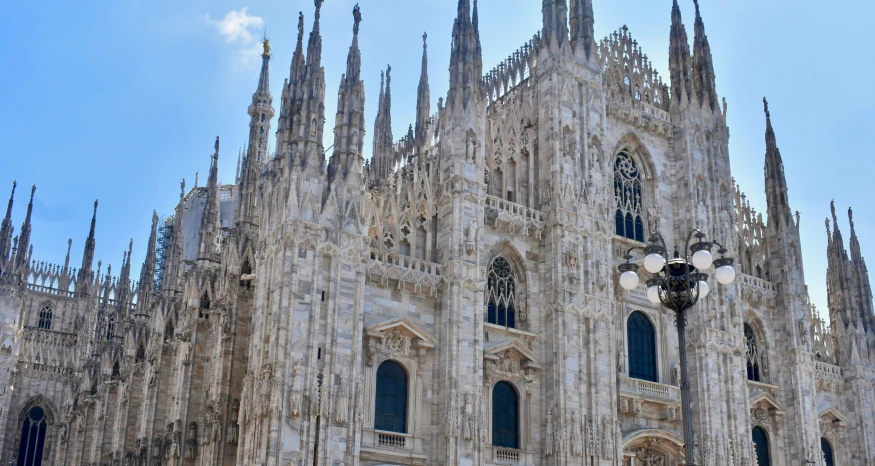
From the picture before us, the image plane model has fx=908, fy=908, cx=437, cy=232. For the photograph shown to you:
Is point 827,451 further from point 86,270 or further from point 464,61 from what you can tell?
point 86,270

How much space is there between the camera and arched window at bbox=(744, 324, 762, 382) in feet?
134

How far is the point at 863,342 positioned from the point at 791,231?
667 cm

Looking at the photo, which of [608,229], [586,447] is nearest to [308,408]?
[586,447]

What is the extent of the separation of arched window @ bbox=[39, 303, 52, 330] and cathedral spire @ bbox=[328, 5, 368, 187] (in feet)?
141

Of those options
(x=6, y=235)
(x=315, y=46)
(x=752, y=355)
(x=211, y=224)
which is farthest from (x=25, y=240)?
(x=752, y=355)

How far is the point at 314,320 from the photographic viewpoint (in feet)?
90.8

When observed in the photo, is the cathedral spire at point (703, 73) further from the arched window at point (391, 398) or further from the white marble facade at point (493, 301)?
the arched window at point (391, 398)

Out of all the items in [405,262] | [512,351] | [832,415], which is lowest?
[832,415]

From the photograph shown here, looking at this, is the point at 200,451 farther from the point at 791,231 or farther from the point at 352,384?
the point at 791,231

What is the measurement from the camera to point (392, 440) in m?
29.5

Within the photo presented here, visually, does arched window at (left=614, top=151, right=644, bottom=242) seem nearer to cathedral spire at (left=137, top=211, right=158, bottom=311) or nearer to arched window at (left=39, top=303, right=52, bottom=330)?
cathedral spire at (left=137, top=211, right=158, bottom=311)

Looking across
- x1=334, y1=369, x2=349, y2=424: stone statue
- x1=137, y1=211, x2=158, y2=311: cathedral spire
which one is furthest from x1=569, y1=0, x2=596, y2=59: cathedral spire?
x1=137, y1=211, x2=158, y2=311: cathedral spire

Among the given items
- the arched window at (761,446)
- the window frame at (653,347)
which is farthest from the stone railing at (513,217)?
the arched window at (761,446)

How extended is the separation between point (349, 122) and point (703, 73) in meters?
20.3
